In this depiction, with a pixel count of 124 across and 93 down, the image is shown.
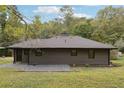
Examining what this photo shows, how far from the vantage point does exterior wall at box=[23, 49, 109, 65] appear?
1809cm

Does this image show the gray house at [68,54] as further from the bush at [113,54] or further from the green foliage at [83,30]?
the green foliage at [83,30]

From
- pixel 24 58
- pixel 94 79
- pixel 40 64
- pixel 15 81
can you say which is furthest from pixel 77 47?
pixel 15 81

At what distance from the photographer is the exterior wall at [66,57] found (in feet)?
59.4

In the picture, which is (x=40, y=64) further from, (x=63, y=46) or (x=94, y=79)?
(x=94, y=79)

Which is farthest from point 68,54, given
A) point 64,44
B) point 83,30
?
point 83,30

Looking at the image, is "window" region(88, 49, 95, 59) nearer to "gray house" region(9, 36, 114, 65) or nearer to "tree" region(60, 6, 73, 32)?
"gray house" region(9, 36, 114, 65)

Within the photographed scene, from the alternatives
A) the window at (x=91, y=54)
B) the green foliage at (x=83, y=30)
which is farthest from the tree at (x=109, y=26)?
the window at (x=91, y=54)

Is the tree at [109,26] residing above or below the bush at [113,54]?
above

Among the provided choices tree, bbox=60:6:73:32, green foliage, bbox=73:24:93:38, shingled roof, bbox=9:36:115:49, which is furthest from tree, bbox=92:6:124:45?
shingled roof, bbox=9:36:115:49

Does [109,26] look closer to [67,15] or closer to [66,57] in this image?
[67,15]

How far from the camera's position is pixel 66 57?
1808cm

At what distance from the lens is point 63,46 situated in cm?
1789
